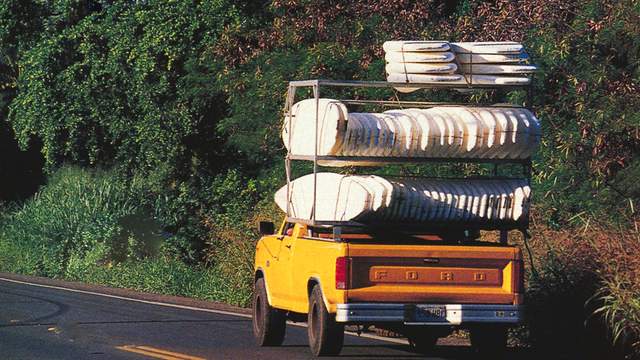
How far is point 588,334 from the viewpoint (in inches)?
611

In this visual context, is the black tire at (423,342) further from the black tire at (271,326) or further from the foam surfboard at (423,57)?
the foam surfboard at (423,57)

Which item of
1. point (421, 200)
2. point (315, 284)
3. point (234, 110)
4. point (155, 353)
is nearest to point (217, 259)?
point (234, 110)

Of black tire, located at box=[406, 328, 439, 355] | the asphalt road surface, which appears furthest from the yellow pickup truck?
black tire, located at box=[406, 328, 439, 355]

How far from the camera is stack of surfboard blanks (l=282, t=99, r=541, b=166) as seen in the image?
14.4m

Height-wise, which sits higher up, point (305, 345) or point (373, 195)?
point (373, 195)

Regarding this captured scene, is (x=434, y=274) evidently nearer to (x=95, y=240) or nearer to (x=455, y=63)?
(x=455, y=63)

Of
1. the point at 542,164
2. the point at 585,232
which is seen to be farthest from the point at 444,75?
the point at 542,164

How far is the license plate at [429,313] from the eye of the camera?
13.9m

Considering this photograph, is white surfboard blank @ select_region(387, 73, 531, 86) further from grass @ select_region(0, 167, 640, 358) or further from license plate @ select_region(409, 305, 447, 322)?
license plate @ select_region(409, 305, 447, 322)

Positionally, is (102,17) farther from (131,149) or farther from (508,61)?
(508,61)

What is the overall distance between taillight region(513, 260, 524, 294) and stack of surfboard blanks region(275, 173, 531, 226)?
2.18ft

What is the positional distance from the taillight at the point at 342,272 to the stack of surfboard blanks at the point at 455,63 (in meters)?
2.47

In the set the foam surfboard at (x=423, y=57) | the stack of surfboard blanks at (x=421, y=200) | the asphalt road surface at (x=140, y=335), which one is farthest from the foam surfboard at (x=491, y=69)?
the asphalt road surface at (x=140, y=335)

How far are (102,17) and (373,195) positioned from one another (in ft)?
78.1
